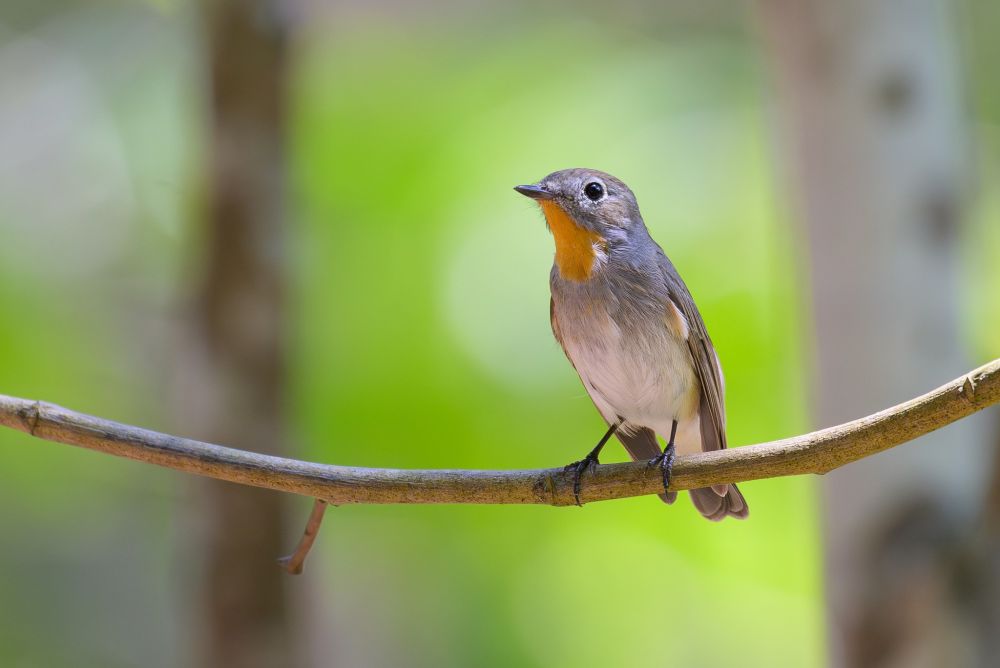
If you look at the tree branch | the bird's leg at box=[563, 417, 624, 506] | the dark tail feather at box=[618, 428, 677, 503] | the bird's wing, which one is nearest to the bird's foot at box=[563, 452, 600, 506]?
the bird's leg at box=[563, 417, 624, 506]

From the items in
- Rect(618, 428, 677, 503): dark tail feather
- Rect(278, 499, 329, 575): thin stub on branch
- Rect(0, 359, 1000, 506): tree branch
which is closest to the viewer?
Rect(0, 359, 1000, 506): tree branch

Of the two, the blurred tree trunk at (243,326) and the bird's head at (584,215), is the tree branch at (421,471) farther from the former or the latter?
the blurred tree trunk at (243,326)

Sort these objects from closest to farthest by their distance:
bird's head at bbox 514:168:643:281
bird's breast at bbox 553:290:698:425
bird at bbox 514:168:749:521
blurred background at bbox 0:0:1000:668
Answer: bird's head at bbox 514:168:643:281 < bird at bbox 514:168:749:521 < bird's breast at bbox 553:290:698:425 < blurred background at bbox 0:0:1000:668

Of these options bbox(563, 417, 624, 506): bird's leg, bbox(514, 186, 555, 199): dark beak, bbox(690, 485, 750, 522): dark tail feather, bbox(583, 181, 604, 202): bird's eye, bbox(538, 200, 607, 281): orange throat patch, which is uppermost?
bbox(514, 186, 555, 199): dark beak

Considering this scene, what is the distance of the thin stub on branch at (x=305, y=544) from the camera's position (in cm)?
241

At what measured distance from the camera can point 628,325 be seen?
12.8 feet

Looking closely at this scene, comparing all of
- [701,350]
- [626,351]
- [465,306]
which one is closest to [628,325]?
[626,351]

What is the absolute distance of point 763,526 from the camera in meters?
8.11

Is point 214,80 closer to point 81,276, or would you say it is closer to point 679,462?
point 679,462

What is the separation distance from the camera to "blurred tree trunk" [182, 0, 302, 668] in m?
5.32

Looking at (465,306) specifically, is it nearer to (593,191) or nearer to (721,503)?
(721,503)

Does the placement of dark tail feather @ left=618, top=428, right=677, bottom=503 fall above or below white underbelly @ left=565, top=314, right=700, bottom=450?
below

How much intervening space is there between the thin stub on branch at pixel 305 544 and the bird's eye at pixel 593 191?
1532mm

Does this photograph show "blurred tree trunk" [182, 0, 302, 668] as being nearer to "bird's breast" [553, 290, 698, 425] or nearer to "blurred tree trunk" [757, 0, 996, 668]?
"bird's breast" [553, 290, 698, 425]
